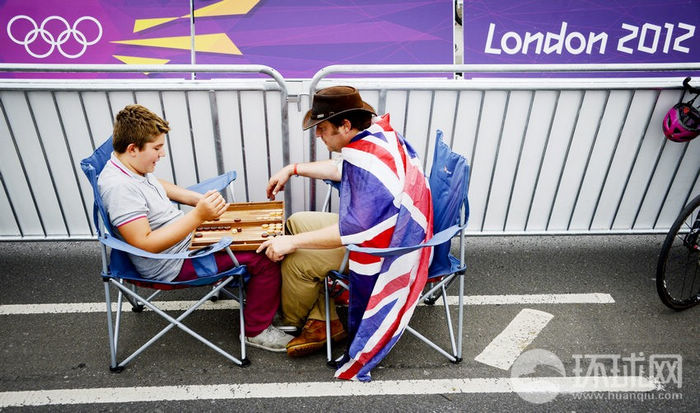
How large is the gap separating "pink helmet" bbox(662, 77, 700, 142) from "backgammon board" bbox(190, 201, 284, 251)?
9.89 ft

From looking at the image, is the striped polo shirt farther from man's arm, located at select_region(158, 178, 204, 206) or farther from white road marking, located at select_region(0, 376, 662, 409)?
white road marking, located at select_region(0, 376, 662, 409)

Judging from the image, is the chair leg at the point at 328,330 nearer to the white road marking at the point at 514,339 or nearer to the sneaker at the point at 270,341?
the sneaker at the point at 270,341

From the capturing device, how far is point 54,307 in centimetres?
340

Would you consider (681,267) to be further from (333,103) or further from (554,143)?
(333,103)

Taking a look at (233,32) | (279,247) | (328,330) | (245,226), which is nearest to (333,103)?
(279,247)

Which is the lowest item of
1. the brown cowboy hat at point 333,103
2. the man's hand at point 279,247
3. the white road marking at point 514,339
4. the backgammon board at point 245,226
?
the white road marking at point 514,339

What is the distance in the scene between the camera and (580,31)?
6.48 m

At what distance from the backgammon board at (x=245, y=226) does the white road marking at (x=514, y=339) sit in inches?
62.5

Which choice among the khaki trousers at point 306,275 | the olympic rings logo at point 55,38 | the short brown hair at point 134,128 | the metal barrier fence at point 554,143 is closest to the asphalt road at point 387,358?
the khaki trousers at point 306,275

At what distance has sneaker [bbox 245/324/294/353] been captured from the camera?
119 inches

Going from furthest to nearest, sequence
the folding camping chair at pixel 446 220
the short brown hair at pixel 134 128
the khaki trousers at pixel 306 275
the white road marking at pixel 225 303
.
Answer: the white road marking at pixel 225 303 < the khaki trousers at pixel 306 275 < the folding camping chair at pixel 446 220 < the short brown hair at pixel 134 128

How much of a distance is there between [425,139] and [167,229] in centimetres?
218

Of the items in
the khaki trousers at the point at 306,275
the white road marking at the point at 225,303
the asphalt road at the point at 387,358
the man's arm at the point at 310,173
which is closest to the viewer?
the asphalt road at the point at 387,358

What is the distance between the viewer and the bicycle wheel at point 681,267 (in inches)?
123
